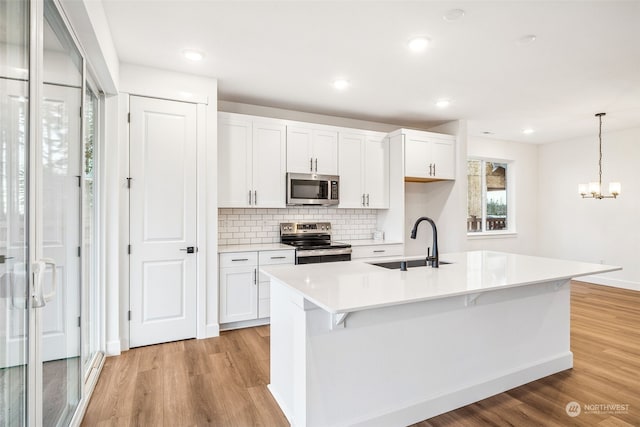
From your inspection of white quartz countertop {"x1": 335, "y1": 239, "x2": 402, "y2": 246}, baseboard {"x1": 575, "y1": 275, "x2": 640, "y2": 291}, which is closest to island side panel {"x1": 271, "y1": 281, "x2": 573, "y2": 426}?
white quartz countertop {"x1": 335, "y1": 239, "x2": 402, "y2": 246}

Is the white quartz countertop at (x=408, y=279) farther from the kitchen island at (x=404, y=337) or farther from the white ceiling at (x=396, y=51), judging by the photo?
the white ceiling at (x=396, y=51)

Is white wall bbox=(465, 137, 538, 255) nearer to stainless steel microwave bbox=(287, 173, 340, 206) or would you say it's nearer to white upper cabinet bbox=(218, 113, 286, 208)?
stainless steel microwave bbox=(287, 173, 340, 206)

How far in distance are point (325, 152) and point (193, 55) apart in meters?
1.97

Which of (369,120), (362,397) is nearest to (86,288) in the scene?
(362,397)

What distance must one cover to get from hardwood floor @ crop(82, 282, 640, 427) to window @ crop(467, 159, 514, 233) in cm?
330

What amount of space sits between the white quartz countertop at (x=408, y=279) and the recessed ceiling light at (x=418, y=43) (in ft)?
5.81

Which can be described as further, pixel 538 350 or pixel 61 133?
pixel 538 350

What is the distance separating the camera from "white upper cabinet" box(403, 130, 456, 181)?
477 centimetres

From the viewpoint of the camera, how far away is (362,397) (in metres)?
1.96

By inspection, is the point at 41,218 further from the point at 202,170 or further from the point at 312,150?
the point at 312,150

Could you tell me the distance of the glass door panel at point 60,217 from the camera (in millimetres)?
1586

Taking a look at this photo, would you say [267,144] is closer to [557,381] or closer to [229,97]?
[229,97]

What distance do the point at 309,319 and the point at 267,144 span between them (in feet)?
8.99

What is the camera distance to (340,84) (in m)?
3.72
